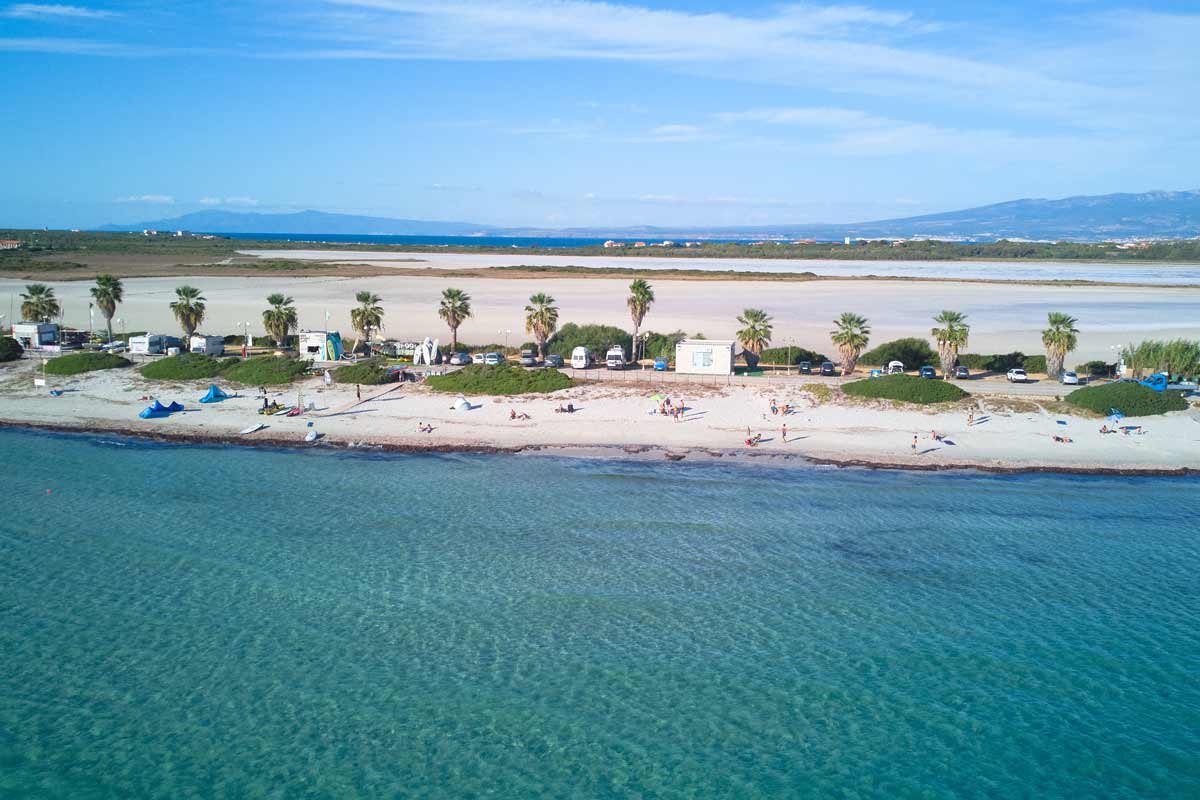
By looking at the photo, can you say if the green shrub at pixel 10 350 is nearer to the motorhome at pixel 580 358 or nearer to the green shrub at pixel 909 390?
the motorhome at pixel 580 358

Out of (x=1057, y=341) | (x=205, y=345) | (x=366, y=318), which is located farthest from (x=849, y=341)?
(x=205, y=345)

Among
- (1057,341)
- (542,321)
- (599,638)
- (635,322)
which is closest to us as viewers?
(599,638)

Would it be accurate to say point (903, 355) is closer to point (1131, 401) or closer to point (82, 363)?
point (1131, 401)

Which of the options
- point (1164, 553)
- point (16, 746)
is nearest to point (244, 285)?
point (16, 746)

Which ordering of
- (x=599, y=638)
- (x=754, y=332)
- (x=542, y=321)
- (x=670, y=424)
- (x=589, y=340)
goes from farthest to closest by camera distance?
(x=589, y=340)
(x=542, y=321)
(x=754, y=332)
(x=670, y=424)
(x=599, y=638)

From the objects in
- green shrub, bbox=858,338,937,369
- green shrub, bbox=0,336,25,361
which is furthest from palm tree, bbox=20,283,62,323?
green shrub, bbox=858,338,937,369

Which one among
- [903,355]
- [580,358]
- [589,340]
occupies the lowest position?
[580,358]

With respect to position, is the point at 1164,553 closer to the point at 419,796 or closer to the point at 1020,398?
the point at 1020,398
